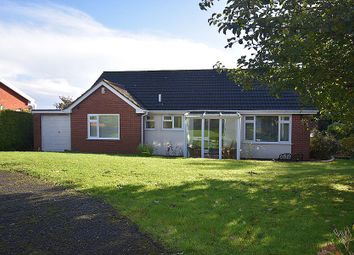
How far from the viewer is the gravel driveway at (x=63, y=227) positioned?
5.25m

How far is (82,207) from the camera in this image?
7418 millimetres

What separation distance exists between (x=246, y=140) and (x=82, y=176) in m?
13.7

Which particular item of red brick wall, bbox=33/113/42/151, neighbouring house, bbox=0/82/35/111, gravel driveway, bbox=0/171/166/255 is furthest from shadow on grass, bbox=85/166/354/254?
neighbouring house, bbox=0/82/35/111

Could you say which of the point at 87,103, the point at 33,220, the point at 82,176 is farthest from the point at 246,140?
the point at 33,220

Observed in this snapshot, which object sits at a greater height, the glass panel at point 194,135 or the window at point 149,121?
the window at point 149,121

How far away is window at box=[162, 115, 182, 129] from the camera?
23.5 metres

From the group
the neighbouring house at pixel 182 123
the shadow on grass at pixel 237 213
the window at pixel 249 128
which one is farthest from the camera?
the window at pixel 249 128

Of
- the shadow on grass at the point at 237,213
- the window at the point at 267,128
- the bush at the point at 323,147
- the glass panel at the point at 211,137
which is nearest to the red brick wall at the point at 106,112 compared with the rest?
the glass panel at the point at 211,137

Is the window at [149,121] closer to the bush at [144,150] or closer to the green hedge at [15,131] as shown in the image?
the bush at [144,150]

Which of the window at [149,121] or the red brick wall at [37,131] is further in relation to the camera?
the red brick wall at [37,131]

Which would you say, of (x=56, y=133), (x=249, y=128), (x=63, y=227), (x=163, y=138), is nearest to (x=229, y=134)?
(x=249, y=128)

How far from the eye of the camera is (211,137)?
75.2 feet

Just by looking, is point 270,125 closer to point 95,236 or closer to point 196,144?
point 196,144

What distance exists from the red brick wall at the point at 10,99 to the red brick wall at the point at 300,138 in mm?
22408
